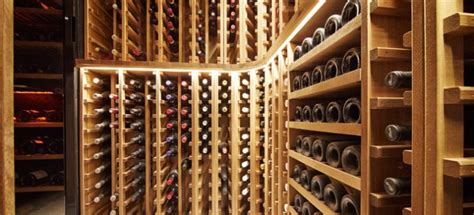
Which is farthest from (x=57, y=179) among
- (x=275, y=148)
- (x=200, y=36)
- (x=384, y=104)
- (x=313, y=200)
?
(x=384, y=104)

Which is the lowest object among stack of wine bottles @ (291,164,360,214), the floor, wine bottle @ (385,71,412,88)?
the floor

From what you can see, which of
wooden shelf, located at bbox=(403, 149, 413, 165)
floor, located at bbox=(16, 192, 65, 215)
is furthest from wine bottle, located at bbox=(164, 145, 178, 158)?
wooden shelf, located at bbox=(403, 149, 413, 165)

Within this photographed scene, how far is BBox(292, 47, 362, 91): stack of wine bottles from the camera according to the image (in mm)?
746

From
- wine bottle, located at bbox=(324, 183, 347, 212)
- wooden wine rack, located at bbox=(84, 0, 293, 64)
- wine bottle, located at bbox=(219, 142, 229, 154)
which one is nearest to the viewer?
wine bottle, located at bbox=(324, 183, 347, 212)

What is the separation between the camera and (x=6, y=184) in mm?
533

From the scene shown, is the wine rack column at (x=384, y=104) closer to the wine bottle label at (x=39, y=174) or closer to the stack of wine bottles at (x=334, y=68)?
the stack of wine bottles at (x=334, y=68)

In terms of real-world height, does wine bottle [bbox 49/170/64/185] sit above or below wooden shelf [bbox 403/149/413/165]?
below

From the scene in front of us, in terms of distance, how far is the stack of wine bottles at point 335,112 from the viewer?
755 mm

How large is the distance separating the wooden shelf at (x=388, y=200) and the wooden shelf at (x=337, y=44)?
422 mm

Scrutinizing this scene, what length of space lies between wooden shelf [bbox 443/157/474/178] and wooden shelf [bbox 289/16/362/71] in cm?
38

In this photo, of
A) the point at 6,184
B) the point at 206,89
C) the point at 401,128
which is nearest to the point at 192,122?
the point at 206,89

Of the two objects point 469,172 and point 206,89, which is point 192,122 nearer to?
point 206,89

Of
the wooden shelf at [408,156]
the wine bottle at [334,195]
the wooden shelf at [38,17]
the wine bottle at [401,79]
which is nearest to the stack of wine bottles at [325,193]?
the wine bottle at [334,195]

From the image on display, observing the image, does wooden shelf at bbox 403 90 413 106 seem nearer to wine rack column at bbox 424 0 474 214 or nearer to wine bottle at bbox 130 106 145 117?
wine rack column at bbox 424 0 474 214
